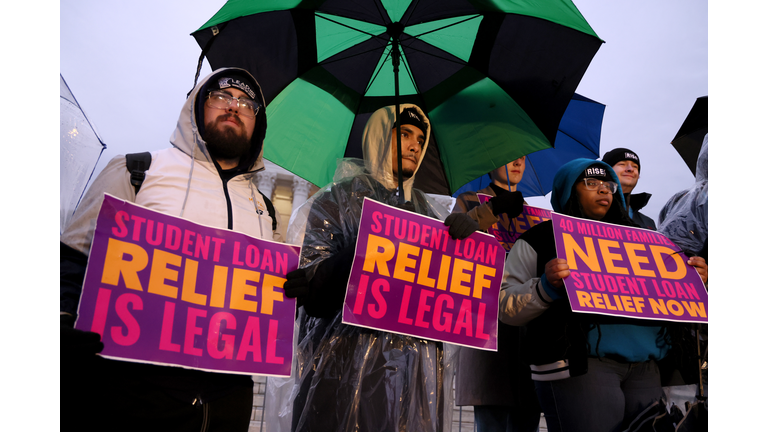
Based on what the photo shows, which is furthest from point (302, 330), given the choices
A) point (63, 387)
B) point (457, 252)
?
point (63, 387)

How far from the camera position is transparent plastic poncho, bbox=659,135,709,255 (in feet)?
8.80

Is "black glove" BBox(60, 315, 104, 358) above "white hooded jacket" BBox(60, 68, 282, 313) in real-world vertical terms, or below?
below

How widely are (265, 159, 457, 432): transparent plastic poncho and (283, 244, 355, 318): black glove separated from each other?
0.09 m

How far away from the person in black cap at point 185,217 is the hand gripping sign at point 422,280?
1.53 ft

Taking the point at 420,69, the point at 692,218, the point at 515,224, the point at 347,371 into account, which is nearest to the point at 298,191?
the point at 515,224

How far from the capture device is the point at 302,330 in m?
2.22

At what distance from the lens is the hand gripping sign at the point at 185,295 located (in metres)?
1.52

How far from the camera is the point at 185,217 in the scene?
71.2 inches

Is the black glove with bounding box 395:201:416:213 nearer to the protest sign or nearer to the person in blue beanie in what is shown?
the person in blue beanie

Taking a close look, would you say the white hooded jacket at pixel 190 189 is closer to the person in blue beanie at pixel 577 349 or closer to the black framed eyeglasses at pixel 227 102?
the black framed eyeglasses at pixel 227 102

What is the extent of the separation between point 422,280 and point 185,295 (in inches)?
39.6

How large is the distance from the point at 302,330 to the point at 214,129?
0.99m

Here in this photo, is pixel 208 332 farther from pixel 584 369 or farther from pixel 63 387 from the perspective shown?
pixel 584 369

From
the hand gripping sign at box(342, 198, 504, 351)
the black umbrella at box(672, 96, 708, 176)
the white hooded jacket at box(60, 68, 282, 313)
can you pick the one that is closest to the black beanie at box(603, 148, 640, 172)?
the black umbrella at box(672, 96, 708, 176)
